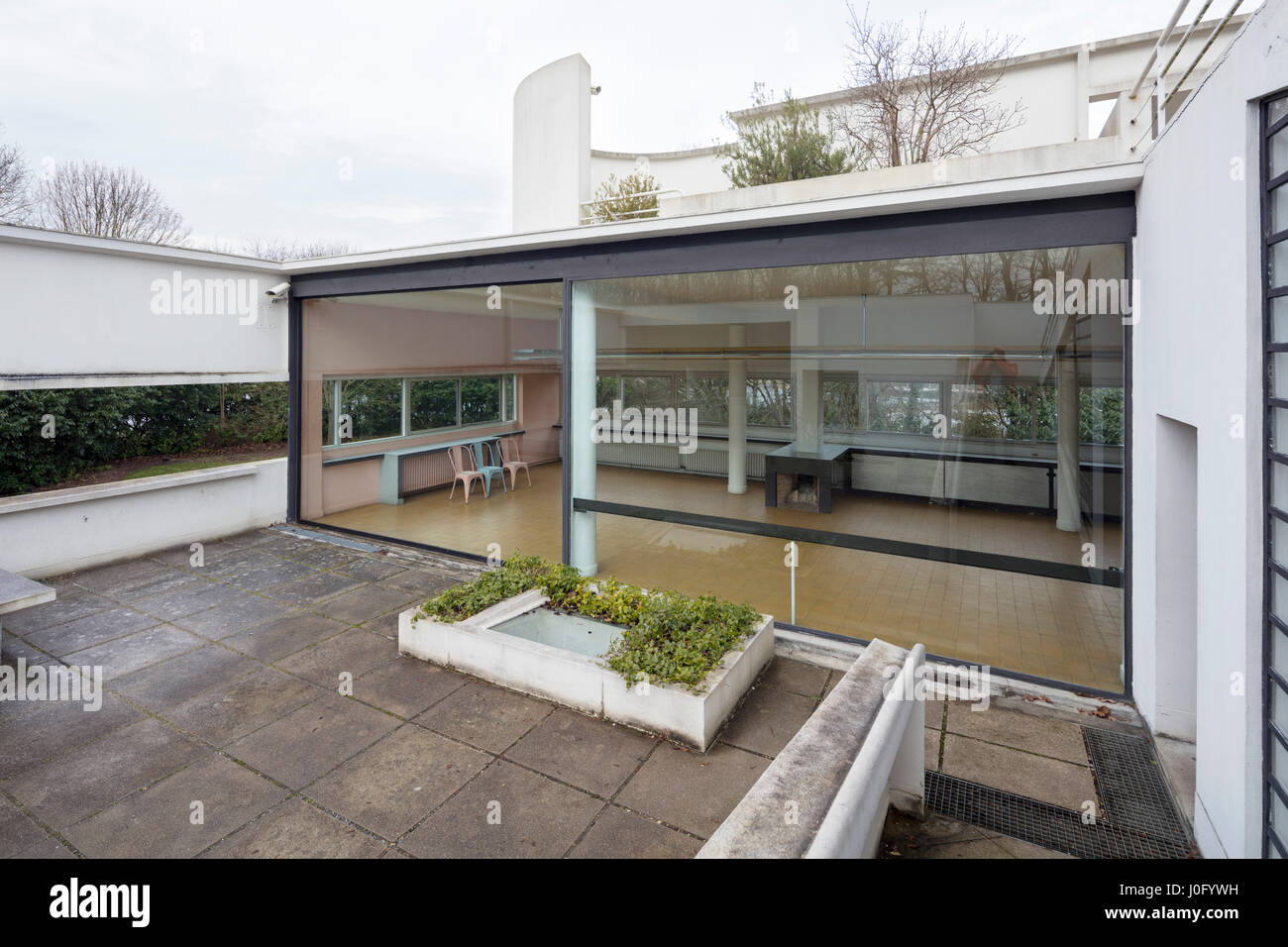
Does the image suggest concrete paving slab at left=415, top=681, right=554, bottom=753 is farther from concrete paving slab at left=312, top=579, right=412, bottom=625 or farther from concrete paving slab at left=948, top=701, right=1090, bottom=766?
concrete paving slab at left=948, top=701, right=1090, bottom=766

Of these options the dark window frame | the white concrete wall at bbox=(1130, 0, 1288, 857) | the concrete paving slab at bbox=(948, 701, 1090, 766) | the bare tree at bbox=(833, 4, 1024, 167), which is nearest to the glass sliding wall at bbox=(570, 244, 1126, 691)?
the dark window frame

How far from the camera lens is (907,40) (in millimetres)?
11648

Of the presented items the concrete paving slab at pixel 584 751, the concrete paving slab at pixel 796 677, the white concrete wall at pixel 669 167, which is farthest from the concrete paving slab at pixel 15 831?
the white concrete wall at pixel 669 167

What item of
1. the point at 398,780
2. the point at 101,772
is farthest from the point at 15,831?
the point at 398,780

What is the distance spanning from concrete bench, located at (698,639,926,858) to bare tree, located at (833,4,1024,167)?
11336 mm

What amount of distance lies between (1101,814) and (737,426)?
29.8 feet

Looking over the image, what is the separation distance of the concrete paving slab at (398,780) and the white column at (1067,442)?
24.7 ft

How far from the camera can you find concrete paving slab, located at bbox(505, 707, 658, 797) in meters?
3.04

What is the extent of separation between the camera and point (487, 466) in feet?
38.8

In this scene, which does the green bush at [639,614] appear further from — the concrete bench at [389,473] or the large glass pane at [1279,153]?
the concrete bench at [389,473]

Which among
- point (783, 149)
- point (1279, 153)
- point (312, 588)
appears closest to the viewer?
point (1279, 153)

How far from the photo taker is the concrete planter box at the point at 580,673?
3365 mm

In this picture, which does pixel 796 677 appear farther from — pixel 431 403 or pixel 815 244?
pixel 431 403
